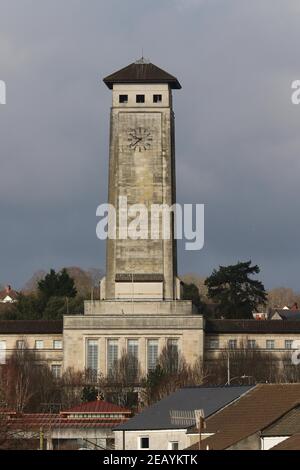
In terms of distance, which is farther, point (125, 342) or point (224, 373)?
point (125, 342)

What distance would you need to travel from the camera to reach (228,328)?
429 ft

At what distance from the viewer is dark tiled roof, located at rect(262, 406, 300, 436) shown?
48875 millimetres

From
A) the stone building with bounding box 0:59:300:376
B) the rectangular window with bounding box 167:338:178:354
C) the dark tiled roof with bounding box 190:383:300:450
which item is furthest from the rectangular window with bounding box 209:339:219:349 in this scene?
the dark tiled roof with bounding box 190:383:300:450

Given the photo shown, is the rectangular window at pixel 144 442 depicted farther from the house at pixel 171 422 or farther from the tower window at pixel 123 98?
the tower window at pixel 123 98

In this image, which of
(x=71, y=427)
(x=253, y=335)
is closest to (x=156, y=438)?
(x=71, y=427)

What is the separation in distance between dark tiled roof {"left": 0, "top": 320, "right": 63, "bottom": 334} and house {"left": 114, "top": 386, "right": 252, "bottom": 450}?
6936cm

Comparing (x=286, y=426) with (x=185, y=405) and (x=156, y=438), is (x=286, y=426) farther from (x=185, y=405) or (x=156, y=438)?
(x=185, y=405)

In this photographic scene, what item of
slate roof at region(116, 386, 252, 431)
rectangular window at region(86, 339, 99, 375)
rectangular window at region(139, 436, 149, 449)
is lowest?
rectangular window at region(139, 436, 149, 449)

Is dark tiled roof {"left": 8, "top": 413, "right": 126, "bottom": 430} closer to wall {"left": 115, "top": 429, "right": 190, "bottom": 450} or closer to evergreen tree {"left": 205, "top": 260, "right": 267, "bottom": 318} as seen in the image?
wall {"left": 115, "top": 429, "right": 190, "bottom": 450}

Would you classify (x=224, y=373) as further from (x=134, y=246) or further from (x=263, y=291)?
(x=263, y=291)

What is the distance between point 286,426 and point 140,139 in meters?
77.4
